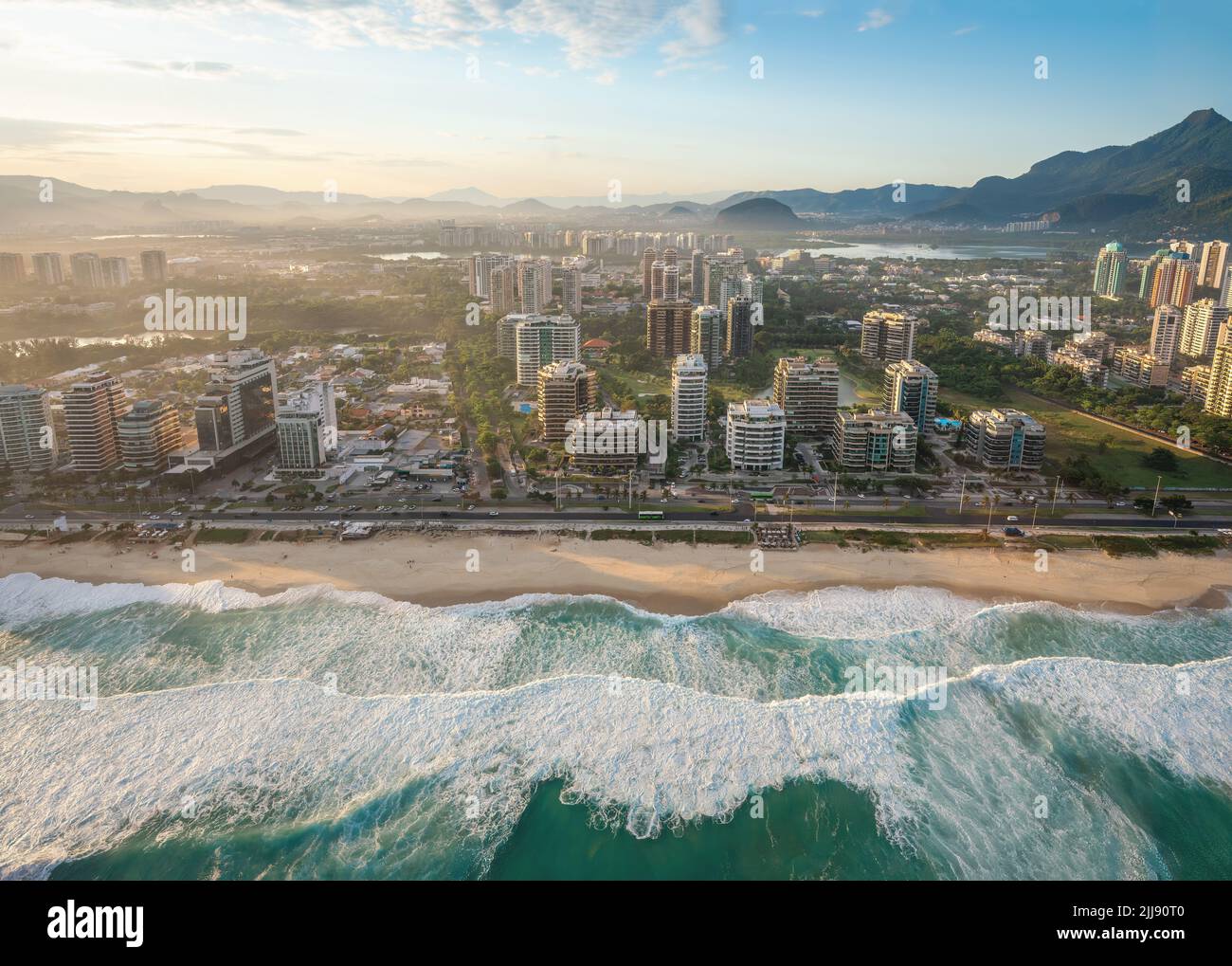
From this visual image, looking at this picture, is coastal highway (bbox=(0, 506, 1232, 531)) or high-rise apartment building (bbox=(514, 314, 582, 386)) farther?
high-rise apartment building (bbox=(514, 314, 582, 386))

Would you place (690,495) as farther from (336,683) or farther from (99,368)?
(99,368)

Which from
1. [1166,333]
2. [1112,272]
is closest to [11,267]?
[1166,333]

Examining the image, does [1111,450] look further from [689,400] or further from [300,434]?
[300,434]

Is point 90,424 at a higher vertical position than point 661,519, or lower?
higher

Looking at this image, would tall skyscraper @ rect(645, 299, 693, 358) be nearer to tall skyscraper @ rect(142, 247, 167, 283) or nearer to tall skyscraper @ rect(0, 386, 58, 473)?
tall skyscraper @ rect(0, 386, 58, 473)

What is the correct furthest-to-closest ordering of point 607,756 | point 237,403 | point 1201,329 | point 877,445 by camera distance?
point 1201,329 < point 237,403 < point 877,445 < point 607,756

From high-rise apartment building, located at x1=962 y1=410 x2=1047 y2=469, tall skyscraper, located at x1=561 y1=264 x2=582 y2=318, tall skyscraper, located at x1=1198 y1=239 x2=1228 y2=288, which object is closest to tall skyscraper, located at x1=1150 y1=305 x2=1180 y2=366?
tall skyscraper, located at x1=1198 y1=239 x2=1228 y2=288
